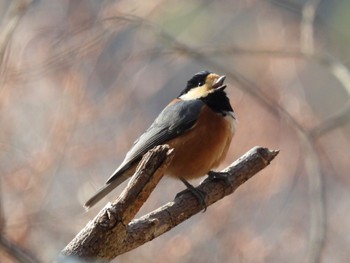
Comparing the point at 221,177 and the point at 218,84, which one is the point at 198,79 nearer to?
the point at 218,84

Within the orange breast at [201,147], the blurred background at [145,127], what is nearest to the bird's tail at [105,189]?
the orange breast at [201,147]

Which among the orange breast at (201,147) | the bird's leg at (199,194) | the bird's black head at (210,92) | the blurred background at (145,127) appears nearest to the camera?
the bird's leg at (199,194)

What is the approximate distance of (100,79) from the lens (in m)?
6.00

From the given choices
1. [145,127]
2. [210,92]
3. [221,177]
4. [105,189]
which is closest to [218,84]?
[210,92]

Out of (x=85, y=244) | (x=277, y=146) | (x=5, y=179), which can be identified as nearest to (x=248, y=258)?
(x=277, y=146)

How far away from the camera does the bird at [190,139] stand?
4383 millimetres

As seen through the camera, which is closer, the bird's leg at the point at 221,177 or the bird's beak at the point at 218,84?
the bird's leg at the point at 221,177

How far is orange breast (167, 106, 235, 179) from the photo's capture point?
172 inches

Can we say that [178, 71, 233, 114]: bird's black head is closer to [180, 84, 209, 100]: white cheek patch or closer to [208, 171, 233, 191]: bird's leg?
[180, 84, 209, 100]: white cheek patch

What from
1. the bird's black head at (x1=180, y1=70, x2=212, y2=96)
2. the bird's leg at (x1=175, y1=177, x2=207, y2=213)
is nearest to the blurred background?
the bird's black head at (x1=180, y1=70, x2=212, y2=96)

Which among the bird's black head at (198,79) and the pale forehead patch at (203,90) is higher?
the bird's black head at (198,79)

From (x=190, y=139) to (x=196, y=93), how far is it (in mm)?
361

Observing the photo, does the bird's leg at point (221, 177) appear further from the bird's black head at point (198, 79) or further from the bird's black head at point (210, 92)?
the bird's black head at point (198, 79)

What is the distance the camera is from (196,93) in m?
4.66
